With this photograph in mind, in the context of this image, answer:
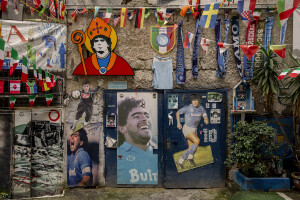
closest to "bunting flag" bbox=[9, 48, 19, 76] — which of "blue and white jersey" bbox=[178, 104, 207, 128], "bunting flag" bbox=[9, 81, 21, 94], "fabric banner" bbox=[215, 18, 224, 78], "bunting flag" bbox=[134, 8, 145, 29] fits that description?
"bunting flag" bbox=[9, 81, 21, 94]

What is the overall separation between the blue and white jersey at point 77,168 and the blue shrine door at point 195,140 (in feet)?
6.01

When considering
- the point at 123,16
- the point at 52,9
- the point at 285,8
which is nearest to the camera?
the point at 285,8

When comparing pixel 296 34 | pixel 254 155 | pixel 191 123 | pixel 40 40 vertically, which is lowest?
pixel 254 155

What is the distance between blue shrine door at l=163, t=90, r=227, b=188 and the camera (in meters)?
6.19

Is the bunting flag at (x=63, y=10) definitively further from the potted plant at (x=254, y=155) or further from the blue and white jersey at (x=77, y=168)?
the potted plant at (x=254, y=155)

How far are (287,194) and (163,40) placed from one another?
4.25m

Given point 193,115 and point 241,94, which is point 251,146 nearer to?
point 241,94

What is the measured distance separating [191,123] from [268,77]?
6.43ft

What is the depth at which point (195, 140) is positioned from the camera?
621 cm

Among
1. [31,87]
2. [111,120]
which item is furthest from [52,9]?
[111,120]

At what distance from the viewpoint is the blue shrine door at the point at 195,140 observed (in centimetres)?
619

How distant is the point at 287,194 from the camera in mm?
5422

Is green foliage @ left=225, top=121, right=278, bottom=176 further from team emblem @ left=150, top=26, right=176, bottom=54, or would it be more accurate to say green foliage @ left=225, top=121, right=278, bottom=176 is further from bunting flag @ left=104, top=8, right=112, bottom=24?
bunting flag @ left=104, top=8, right=112, bottom=24

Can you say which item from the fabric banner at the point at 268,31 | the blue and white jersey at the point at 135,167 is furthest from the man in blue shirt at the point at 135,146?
the fabric banner at the point at 268,31
